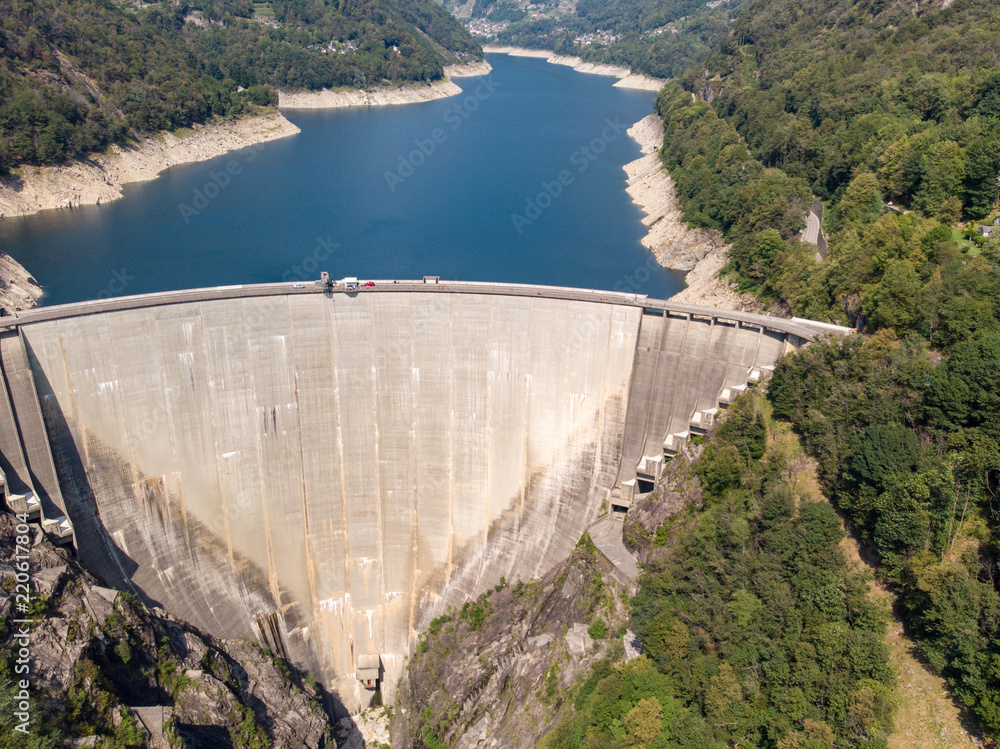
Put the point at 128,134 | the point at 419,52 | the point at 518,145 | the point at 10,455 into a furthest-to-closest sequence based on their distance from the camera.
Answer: the point at 419,52
the point at 518,145
the point at 128,134
the point at 10,455

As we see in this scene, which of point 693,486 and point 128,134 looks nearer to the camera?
point 693,486

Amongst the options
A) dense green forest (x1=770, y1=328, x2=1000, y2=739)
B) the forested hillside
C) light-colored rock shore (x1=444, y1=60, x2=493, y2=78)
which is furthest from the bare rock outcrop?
light-colored rock shore (x1=444, y1=60, x2=493, y2=78)

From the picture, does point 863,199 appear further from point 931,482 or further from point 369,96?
point 369,96

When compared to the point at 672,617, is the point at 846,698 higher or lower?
higher

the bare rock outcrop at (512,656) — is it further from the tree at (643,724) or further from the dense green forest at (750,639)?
the tree at (643,724)

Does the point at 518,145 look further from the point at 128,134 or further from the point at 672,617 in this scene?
the point at 672,617

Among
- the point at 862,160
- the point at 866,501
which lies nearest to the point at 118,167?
the point at 862,160

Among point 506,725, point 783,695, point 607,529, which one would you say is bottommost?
point 506,725

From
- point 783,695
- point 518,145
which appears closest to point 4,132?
point 518,145
